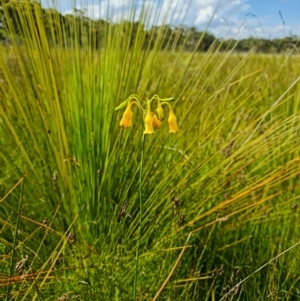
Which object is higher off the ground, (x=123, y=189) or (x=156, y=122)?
(x=156, y=122)

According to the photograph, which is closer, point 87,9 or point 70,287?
point 70,287

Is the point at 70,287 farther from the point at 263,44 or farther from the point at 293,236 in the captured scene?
the point at 263,44

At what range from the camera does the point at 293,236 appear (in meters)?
1.44

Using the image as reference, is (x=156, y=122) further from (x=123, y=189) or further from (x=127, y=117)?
(x=123, y=189)

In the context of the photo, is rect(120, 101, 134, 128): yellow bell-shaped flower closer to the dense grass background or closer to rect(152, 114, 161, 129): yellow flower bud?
rect(152, 114, 161, 129): yellow flower bud

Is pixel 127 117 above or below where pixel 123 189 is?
above

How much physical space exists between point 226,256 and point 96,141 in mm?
476

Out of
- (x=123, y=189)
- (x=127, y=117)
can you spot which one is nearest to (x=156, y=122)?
(x=127, y=117)

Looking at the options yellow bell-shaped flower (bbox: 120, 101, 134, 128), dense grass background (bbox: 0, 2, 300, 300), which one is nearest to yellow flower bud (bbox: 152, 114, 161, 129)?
yellow bell-shaped flower (bbox: 120, 101, 134, 128)

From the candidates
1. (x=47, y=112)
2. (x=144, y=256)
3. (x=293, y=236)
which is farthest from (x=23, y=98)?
(x=293, y=236)

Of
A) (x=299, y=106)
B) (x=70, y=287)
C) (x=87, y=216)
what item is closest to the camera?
(x=70, y=287)

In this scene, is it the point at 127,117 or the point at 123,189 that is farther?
the point at 123,189

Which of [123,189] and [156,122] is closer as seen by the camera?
[156,122]

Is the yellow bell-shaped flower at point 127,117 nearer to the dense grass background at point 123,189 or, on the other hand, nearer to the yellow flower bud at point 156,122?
the yellow flower bud at point 156,122
